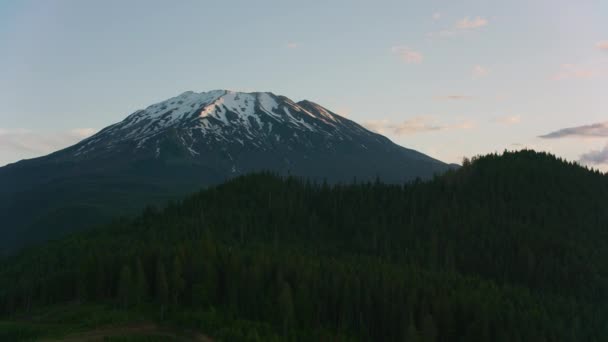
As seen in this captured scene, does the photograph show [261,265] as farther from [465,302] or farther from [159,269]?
[465,302]

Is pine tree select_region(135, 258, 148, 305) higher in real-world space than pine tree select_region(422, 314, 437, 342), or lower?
higher

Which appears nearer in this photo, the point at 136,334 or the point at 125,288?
the point at 136,334

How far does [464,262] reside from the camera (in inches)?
7475

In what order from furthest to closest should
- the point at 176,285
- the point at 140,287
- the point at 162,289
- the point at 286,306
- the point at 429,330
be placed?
1. the point at 176,285
2. the point at 140,287
3. the point at 162,289
4. the point at 286,306
5. the point at 429,330

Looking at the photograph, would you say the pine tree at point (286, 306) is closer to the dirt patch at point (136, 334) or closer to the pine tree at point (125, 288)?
the dirt patch at point (136, 334)

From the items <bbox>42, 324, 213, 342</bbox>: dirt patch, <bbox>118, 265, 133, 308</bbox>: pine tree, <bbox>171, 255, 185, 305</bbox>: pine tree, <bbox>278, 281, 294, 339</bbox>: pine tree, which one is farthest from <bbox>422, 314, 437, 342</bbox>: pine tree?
<bbox>118, 265, 133, 308</bbox>: pine tree

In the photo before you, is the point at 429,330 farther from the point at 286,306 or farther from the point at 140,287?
the point at 140,287

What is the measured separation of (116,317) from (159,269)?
1911 centimetres

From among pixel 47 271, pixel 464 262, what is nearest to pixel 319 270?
pixel 464 262

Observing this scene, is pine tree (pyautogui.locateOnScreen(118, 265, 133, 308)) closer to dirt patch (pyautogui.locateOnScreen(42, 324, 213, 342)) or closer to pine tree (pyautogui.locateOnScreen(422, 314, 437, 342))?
dirt patch (pyautogui.locateOnScreen(42, 324, 213, 342))

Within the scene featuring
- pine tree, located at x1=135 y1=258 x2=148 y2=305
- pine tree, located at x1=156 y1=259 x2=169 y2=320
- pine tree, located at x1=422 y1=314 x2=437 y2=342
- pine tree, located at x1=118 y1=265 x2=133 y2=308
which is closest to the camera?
pine tree, located at x1=422 y1=314 x2=437 y2=342

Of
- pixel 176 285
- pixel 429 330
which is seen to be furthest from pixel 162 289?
pixel 429 330

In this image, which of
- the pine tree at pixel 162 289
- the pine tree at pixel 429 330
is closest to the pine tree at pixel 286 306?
the pine tree at pixel 162 289

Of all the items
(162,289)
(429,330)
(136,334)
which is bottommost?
(429,330)
